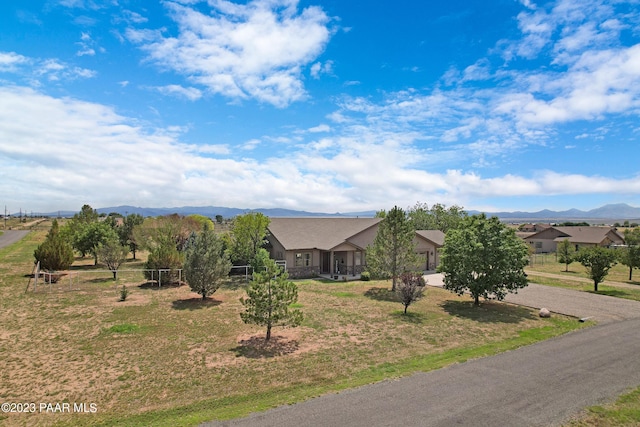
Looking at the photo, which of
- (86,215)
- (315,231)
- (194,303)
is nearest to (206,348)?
(194,303)

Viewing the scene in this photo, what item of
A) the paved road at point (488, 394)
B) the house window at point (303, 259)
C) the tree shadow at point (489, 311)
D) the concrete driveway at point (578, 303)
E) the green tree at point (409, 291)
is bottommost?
the paved road at point (488, 394)

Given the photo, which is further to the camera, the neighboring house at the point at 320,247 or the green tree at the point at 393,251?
the neighboring house at the point at 320,247

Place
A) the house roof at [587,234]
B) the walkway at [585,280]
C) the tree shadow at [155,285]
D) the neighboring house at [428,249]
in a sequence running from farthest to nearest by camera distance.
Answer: the house roof at [587,234] → the neighboring house at [428,249] → the walkway at [585,280] → the tree shadow at [155,285]

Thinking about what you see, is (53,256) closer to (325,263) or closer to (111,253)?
(111,253)

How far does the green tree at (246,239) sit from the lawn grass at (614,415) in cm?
2725

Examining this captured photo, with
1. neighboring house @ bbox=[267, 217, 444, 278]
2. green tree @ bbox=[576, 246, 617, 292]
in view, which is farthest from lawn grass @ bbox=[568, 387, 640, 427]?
neighboring house @ bbox=[267, 217, 444, 278]

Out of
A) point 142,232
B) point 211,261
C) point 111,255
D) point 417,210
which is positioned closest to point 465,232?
point 211,261

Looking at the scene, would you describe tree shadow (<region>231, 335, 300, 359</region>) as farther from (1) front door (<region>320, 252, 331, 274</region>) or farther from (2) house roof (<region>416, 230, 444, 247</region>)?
(2) house roof (<region>416, 230, 444, 247</region>)

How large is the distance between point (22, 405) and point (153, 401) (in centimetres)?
356

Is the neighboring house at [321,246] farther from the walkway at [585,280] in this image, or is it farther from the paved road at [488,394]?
the paved road at [488,394]

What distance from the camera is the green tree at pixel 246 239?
107 feet

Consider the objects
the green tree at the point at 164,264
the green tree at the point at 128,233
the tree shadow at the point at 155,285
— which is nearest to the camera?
the tree shadow at the point at 155,285

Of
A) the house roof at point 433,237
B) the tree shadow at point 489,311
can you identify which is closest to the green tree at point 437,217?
the house roof at point 433,237

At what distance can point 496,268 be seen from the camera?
2075 cm
